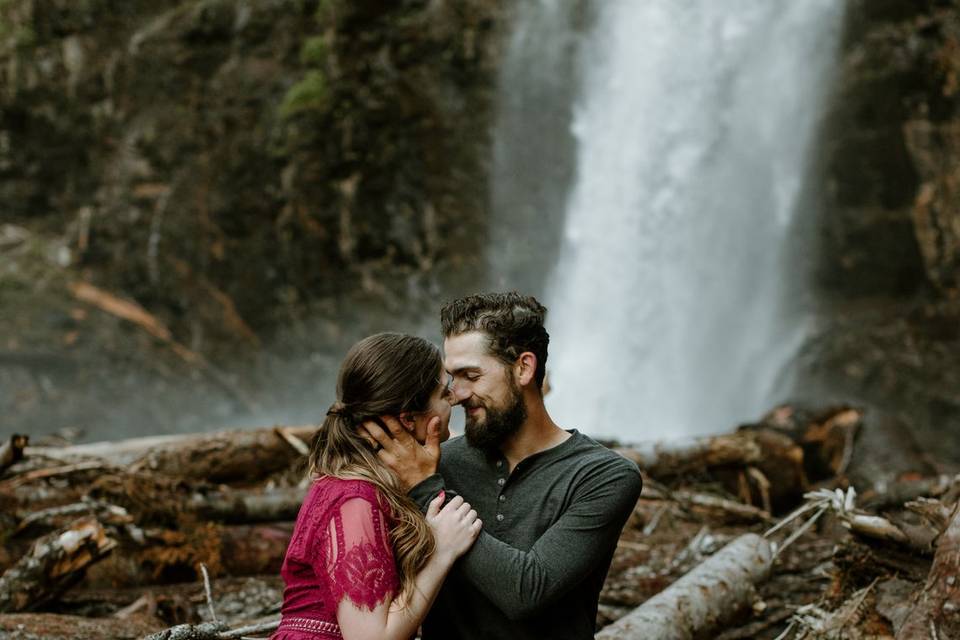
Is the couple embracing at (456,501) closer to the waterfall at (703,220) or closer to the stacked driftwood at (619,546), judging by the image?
the stacked driftwood at (619,546)

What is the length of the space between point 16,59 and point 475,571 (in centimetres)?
2592

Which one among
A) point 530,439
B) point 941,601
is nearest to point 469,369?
point 530,439

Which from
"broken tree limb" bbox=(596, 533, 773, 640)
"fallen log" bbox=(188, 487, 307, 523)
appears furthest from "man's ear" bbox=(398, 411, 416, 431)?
"fallen log" bbox=(188, 487, 307, 523)

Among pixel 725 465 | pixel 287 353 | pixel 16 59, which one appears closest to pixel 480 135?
pixel 287 353

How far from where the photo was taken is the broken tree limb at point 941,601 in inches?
134

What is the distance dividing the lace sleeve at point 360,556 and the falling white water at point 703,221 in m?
18.2

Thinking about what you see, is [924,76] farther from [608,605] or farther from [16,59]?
[16,59]

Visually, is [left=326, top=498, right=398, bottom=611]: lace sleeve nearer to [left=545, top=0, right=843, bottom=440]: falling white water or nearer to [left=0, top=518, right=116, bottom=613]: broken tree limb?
[left=0, top=518, right=116, bottom=613]: broken tree limb

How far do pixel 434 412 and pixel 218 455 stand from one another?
17.4 feet

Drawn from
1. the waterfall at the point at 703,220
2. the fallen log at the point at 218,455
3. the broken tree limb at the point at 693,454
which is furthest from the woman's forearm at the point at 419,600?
the waterfall at the point at 703,220

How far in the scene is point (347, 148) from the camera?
73.2 feet

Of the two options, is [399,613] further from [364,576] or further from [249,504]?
[249,504]

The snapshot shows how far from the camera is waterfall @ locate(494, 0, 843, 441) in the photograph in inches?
824

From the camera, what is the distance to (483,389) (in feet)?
10.1
